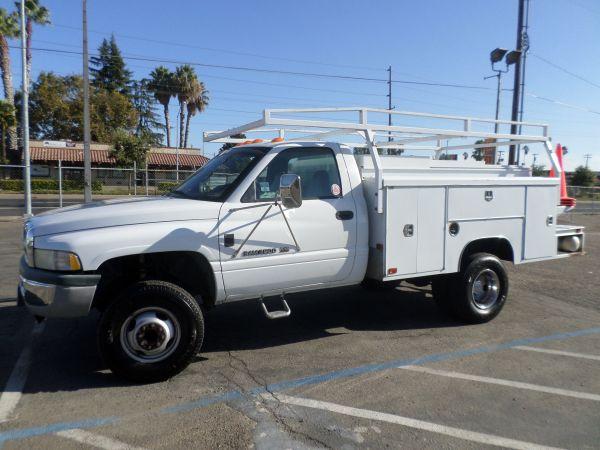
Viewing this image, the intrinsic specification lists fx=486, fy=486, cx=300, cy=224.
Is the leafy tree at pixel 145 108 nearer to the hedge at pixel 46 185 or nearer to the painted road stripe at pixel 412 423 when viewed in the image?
the hedge at pixel 46 185

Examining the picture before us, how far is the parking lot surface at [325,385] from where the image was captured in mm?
3352

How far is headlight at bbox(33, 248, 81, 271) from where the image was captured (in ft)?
12.7

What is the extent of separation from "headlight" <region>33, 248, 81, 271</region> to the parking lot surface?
3.36 ft

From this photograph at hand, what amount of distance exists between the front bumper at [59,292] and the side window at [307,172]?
5.68 feet

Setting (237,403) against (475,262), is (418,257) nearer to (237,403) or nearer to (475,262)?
(475,262)

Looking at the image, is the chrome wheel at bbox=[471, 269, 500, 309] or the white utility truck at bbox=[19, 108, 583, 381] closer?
the white utility truck at bbox=[19, 108, 583, 381]

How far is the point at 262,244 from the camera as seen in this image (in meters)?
4.58

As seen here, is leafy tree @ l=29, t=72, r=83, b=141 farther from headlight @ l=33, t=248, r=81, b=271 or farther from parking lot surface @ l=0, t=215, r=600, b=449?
headlight @ l=33, t=248, r=81, b=271

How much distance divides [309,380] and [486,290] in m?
2.87

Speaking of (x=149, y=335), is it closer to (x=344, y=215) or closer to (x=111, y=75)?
(x=344, y=215)

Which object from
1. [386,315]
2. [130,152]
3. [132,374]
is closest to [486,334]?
[386,315]

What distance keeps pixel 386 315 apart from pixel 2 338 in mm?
4384

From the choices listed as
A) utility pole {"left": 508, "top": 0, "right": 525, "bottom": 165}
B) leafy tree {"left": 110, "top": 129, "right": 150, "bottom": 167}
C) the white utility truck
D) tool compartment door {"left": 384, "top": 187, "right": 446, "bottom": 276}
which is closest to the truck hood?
the white utility truck

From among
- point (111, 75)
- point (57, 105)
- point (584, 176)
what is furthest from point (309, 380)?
point (111, 75)
